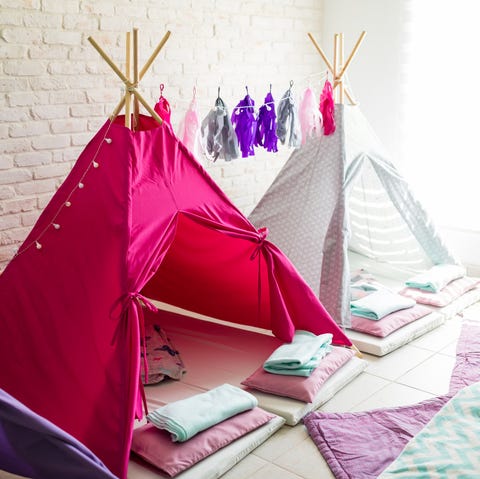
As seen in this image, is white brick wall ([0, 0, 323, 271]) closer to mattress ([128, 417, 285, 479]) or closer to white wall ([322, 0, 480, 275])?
white wall ([322, 0, 480, 275])

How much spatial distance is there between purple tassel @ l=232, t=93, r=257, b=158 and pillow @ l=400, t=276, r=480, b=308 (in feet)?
4.31

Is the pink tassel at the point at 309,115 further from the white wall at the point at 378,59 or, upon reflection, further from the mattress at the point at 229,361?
the white wall at the point at 378,59

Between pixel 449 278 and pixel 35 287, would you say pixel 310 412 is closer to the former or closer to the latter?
pixel 35 287


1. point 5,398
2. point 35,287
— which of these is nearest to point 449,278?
point 35,287

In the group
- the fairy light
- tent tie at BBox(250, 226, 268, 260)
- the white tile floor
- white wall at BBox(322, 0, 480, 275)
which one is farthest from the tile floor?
the fairy light

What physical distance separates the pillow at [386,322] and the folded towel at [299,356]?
47 cm

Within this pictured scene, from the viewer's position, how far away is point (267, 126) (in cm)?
383

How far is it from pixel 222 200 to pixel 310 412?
3.13 ft

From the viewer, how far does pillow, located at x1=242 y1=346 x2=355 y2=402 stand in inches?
123

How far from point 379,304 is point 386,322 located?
136 mm

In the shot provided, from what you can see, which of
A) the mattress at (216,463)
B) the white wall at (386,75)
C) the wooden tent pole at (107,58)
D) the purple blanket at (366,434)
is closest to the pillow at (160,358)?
the mattress at (216,463)

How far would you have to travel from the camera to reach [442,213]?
204 inches

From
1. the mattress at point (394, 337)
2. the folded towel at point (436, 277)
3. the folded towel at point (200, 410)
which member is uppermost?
the folded towel at point (436, 277)

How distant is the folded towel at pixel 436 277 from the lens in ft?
14.3
